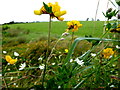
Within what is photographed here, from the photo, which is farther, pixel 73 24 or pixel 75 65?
pixel 73 24

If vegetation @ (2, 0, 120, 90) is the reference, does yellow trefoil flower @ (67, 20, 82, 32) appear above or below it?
above

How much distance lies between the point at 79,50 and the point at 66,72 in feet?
6.15

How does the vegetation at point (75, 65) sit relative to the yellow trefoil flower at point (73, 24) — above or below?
below

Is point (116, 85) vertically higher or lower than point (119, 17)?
lower

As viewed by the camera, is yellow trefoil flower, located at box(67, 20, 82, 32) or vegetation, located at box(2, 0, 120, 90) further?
yellow trefoil flower, located at box(67, 20, 82, 32)

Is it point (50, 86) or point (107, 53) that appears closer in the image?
point (50, 86)

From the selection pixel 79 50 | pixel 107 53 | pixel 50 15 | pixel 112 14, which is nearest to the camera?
pixel 50 15

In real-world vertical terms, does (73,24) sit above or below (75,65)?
above

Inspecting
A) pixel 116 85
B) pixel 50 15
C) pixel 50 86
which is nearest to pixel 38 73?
pixel 116 85

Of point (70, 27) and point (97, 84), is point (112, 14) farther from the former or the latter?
point (97, 84)

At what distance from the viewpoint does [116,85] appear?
684 millimetres

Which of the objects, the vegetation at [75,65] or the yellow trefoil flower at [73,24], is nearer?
the vegetation at [75,65]

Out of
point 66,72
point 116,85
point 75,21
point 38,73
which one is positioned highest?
point 75,21

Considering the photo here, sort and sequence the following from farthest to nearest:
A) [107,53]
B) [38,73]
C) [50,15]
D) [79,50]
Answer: [79,50] → [38,73] → [107,53] → [50,15]
